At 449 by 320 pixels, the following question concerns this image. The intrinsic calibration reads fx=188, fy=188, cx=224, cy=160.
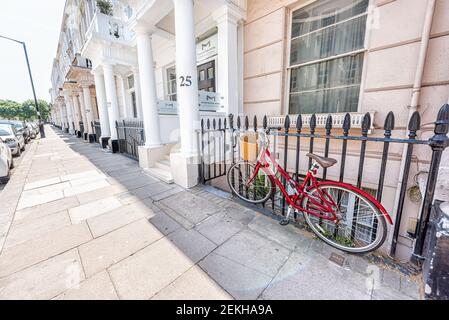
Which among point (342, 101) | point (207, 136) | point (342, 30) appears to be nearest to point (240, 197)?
point (207, 136)

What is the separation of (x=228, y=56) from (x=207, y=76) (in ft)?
5.25

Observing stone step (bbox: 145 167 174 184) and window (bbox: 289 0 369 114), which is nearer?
window (bbox: 289 0 369 114)

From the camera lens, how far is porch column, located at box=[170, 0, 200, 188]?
341 centimetres

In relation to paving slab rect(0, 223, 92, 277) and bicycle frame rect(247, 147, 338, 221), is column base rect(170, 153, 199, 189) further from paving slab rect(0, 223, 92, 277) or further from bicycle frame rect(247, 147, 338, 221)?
paving slab rect(0, 223, 92, 277)

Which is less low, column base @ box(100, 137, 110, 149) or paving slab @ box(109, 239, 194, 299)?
column base @ box(100, 137, 110, 149)

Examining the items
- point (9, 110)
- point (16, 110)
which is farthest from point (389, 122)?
point (16, 110)

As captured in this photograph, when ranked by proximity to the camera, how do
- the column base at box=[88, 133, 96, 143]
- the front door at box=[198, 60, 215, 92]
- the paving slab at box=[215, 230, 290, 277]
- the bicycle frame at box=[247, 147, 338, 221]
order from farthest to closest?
the column base at box=[88, 133, 96, 143] < the front door at box=[198, 60, 215, 92] < the bicycle frame at box=[247, 147, 338, 221] < the paving slab at box=[215, 230, 290, 277]

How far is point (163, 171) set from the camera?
4637mm

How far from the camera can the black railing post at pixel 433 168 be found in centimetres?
143

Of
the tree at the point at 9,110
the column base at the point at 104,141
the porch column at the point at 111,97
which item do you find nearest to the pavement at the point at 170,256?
the porch column at the point at 111,97

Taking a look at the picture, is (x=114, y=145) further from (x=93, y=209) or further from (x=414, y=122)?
(x=414, y=122)

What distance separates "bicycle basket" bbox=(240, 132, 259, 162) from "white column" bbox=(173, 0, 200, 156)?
1190 millimetres

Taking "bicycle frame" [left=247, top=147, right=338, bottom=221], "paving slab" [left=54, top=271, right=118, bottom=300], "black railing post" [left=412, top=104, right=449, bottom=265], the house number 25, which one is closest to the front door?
the house number 25

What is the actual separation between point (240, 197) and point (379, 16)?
3569 millimetres
